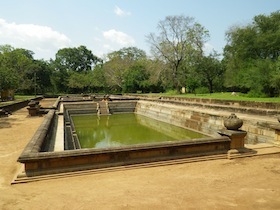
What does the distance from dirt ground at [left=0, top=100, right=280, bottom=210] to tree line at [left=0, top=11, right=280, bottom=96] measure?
18532 mm

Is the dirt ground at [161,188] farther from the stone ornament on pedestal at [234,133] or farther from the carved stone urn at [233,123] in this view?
the carved stone urn at [233,123]

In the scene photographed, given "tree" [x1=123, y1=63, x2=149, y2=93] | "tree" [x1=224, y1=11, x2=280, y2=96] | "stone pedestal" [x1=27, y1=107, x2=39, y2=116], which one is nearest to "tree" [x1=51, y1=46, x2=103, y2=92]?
"tree" [x1=123, y1=63, x2=149, y2=93]

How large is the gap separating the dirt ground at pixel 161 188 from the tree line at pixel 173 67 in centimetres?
1853

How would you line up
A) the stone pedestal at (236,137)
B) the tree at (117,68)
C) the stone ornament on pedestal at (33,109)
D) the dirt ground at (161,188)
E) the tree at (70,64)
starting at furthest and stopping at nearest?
the tree at (70,64) < the tree at (117,68) < the stone ornament on pedestal at (33,109) < the stone pedestal at (236,137) < the dirt ground at (161,188)

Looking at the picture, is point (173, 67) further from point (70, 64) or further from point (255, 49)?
point (70, 64)

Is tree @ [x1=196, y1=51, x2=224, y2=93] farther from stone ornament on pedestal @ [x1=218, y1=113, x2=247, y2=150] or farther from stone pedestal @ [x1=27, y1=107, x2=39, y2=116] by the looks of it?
stone ornament on pedestal @ [x1=218, y1=113, x2=247, y2=150]

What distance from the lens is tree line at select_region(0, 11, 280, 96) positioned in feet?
89.4

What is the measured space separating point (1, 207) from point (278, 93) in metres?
A: 25.0

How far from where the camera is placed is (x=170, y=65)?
39.5m

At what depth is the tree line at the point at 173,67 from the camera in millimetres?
27250

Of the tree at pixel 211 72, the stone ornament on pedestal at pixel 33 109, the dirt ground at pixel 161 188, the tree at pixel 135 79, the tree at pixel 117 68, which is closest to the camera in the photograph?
the dirt ground at pixel 161 188

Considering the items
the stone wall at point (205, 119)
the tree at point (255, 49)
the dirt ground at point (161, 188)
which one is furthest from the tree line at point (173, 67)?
the dirt ground at point (161, 188)

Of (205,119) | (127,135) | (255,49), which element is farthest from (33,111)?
(255,49)

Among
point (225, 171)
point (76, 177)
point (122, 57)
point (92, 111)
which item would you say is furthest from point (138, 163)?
point (122, 57)
